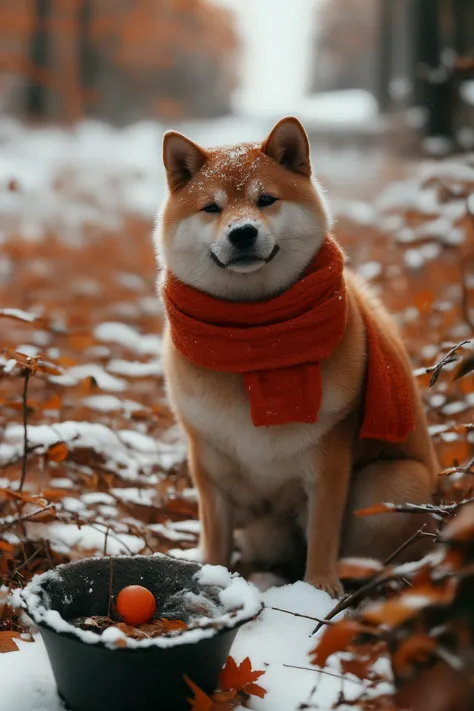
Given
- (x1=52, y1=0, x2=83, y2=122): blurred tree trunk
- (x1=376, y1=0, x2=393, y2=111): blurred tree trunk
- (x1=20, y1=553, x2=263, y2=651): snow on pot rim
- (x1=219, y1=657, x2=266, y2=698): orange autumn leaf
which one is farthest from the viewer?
(x1=52, y1=0, x2=83, y2=122): blurred tree trunk

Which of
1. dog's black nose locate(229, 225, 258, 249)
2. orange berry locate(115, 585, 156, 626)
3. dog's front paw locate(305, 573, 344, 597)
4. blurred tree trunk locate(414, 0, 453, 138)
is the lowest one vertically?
dog's front paw locate(305, 573, 344, 597)

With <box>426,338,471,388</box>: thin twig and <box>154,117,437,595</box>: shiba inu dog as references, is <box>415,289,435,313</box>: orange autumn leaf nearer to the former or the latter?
<box>154,117,437,595</box>: shiba inu dog

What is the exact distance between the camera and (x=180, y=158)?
7.90 ft

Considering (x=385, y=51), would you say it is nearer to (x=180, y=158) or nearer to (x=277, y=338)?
(x=180, y=158)

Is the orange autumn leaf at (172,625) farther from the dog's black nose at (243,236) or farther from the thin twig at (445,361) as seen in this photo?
the dog's black nose at (243,236)

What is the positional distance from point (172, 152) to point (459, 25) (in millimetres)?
7151

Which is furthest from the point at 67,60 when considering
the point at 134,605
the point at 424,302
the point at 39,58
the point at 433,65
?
the point at 134,605

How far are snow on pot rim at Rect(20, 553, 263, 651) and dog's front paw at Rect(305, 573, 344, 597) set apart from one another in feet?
1.77

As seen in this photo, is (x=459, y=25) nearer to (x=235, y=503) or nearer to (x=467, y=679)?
(x=235, y=503)

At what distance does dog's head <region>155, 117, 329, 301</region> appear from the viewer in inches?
87.5

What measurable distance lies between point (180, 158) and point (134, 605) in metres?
A: 1.34

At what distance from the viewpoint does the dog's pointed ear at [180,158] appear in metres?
2.35

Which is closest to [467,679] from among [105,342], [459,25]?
[105,342]

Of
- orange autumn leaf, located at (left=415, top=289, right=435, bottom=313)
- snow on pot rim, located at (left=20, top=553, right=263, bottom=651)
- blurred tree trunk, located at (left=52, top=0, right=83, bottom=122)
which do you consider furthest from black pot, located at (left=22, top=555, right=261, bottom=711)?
blurred tree trunk, located at (left=52, top=0, right=83, bottom=122)
